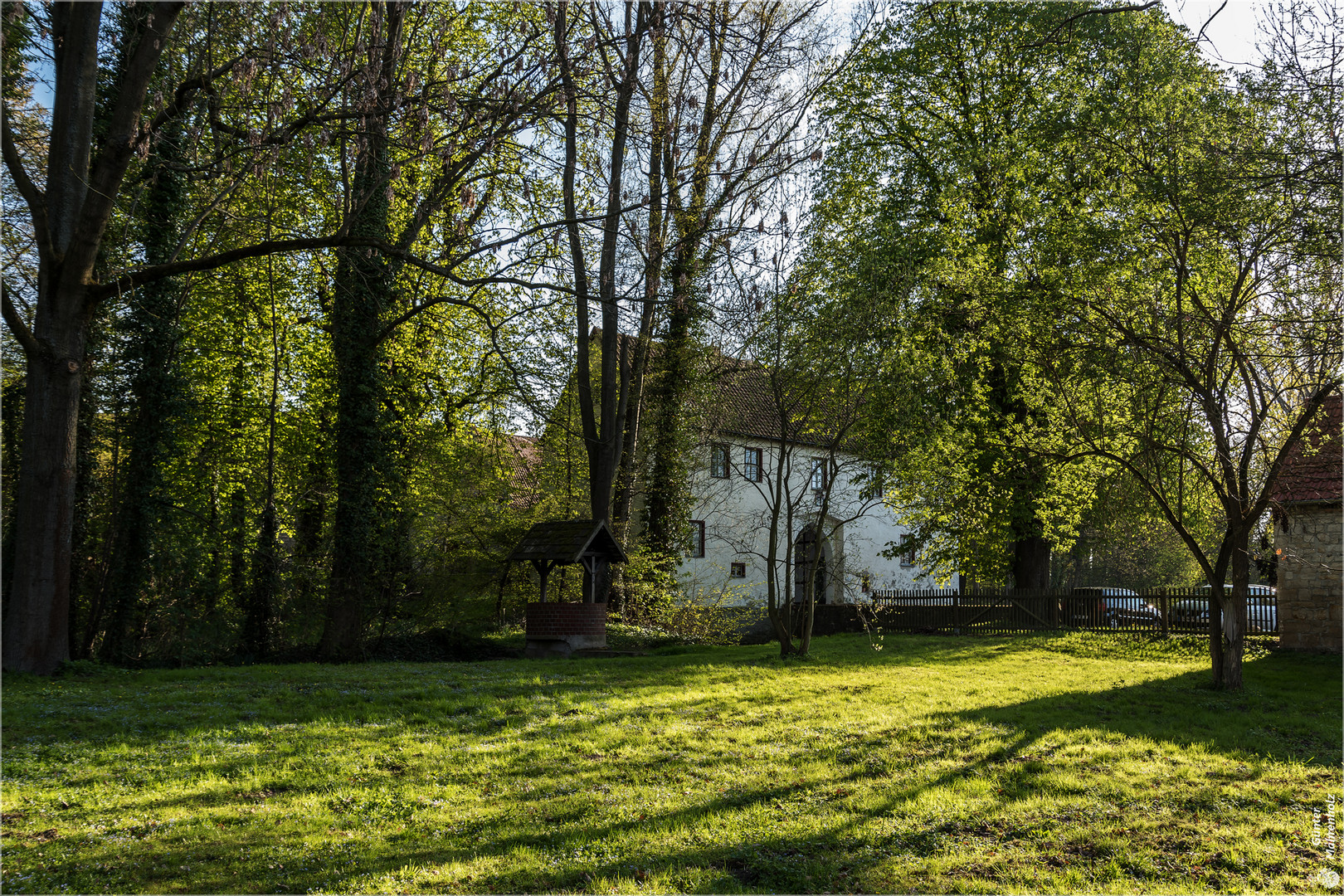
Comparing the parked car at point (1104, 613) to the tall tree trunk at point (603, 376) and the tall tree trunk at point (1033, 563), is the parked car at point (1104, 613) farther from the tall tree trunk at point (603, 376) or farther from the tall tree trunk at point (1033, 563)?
the tall tree trunk at point (603, 376)

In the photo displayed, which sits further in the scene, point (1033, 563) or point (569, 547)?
point (1033, 563)

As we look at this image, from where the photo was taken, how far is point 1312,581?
16.8 meters

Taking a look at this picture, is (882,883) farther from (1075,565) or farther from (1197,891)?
(1075,565)

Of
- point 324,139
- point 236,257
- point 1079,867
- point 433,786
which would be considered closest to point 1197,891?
point 1079,867

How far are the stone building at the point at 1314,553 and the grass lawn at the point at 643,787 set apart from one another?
622 cm

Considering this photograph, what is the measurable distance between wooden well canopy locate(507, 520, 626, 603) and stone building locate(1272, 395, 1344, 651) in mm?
12931

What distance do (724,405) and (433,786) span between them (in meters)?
18.2

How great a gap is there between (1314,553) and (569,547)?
48.4 feet

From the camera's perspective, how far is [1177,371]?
11836 millimetres

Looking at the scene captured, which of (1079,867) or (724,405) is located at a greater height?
(724,405)

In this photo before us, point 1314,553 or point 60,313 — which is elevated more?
point 60,313

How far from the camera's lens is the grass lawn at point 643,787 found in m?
4.93

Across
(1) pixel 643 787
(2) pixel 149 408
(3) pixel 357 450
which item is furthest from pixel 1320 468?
(2) pixel 149 408

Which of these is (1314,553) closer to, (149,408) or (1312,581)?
(1312,581)
